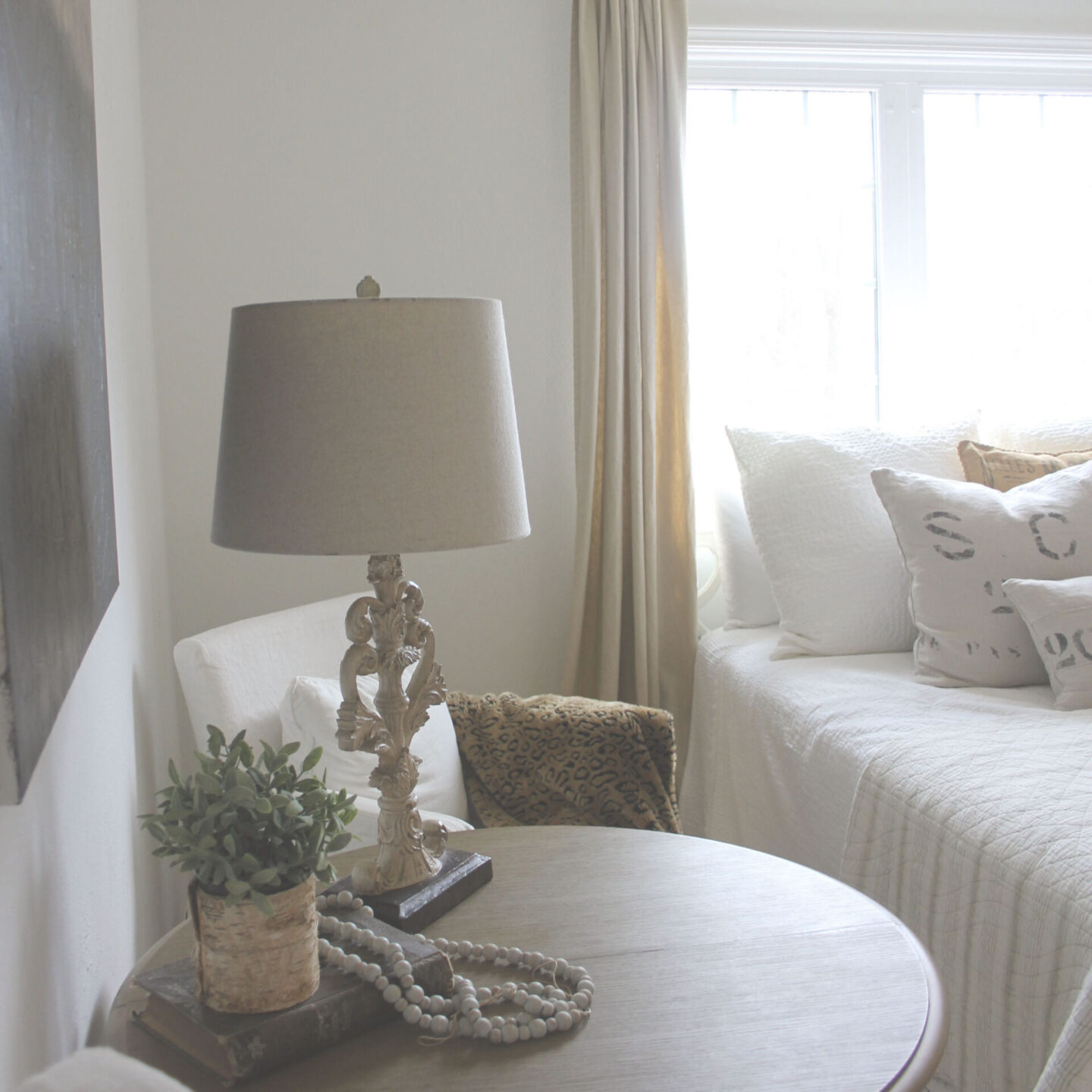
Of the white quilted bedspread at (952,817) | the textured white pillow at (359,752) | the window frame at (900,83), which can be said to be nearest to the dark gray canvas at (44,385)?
the textured white pillow at (359,752)

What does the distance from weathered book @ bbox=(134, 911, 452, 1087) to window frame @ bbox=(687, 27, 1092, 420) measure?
2384mm

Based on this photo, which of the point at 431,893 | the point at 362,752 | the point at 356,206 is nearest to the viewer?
the point at 431,893

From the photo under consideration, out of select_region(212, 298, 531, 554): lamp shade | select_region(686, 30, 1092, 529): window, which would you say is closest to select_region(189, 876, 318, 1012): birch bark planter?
select_region(212, 298, 531, 554): lamp shade

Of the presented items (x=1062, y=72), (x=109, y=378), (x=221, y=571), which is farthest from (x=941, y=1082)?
(x=1062, y=72)

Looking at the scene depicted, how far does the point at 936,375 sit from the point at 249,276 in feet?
5.95

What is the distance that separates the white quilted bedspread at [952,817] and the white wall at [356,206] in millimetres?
725

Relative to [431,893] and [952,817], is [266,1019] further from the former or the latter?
[952,817]

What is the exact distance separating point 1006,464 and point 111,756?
1.97 metres

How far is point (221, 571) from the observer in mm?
2609

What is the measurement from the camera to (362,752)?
1634 millimetres

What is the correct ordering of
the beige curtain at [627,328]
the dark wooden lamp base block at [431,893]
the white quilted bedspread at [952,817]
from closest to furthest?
the dark wooden lamp base block at [431,893] < the white quilted bedspread at [952,817] < the beige curtain at [627,328]

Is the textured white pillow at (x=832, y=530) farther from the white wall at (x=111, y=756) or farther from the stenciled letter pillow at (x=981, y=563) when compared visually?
the white wall at (x=111, y=756)

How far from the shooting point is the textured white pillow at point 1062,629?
199 centimetres

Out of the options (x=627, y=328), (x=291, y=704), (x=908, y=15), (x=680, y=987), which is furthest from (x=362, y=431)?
(x=908, y=15)
